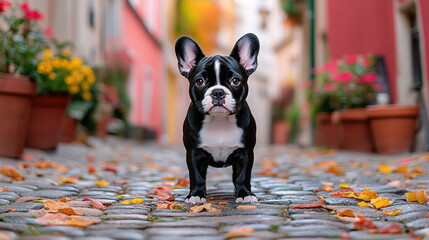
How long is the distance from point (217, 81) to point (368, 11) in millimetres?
8421

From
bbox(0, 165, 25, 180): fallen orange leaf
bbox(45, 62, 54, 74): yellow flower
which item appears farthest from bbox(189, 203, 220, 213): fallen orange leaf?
bbox(45, 62, 54, 74): yellow flower

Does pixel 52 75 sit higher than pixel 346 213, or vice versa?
pixel 52 75

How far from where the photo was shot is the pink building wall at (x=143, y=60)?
15.4m

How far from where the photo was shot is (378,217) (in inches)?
113

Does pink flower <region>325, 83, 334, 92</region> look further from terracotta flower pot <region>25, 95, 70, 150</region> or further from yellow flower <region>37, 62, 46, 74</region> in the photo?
yellow flower <region>37, 62, 46, 74</region>

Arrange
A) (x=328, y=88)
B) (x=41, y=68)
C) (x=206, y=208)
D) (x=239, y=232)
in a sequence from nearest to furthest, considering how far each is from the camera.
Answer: (x=239, y=232) → (x=206, y=208) → (x=41, y=68) → (x=328, y=88)

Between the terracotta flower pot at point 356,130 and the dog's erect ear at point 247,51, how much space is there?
5.41 m

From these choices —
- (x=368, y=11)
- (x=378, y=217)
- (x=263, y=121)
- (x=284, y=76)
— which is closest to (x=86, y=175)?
(x=378, y=217)

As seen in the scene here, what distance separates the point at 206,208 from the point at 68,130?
6.14 metres

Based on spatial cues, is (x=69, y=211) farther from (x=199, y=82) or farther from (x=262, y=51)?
(x=262, y=51)

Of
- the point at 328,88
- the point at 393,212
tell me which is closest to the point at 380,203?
the point at 393,212

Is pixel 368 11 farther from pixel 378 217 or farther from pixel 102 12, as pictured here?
pixel 378 217

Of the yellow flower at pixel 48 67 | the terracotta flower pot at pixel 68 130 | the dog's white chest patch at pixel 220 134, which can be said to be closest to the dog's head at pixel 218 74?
the dog's white chest patch at pixel 220 134

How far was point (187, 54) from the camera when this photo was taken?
3428 millimetres
